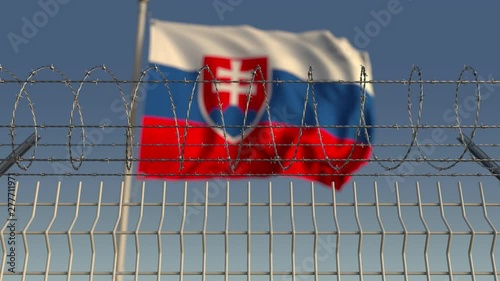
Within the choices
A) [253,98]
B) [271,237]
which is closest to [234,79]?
[253,98]

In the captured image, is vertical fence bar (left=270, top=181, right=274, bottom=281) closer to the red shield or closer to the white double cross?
the red shield

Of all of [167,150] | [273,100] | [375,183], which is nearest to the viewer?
[375,183]

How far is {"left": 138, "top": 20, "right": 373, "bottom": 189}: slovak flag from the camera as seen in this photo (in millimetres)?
11633

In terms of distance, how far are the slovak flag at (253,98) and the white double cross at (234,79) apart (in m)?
0.02

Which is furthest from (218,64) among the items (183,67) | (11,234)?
(11,234)

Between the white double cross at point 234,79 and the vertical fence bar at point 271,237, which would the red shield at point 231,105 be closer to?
the white double cross at point 234,79

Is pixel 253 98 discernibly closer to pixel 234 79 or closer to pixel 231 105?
pixel 231 105

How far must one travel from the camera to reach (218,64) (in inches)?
506

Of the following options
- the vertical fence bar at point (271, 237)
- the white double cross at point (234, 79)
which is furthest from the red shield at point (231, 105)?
the vertical fence bar at point (271, 237)

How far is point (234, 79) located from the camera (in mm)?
12625

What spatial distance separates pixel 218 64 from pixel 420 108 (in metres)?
7.01

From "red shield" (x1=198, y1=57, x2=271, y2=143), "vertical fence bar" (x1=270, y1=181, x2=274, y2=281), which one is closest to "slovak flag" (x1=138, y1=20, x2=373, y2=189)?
"red shield" (x1=198, y1=57, x2=271, y2=143)

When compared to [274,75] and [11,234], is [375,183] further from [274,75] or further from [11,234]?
[274,75]

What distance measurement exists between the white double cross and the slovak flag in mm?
23
